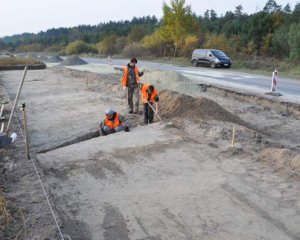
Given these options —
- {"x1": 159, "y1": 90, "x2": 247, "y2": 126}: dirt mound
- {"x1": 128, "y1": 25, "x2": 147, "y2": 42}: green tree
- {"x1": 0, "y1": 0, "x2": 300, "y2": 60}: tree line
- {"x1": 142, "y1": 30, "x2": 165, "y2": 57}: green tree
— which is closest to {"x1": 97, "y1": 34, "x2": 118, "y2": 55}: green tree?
{"x1": 0, "y1": 0, "x2": 300, "y2": 60}: tree line

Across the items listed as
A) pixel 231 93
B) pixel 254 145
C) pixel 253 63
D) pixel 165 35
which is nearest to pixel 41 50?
pixel 165 35

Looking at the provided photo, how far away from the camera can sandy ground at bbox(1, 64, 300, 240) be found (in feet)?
15.0

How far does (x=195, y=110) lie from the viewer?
33.2ft

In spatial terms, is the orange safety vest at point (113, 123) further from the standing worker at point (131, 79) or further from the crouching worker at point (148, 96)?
the standing worker at point (131, 79)

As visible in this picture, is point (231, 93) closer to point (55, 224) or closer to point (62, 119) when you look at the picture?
point (62, 119)

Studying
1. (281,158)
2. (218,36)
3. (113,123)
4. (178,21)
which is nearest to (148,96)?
(113,123)

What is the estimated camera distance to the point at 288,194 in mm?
5344

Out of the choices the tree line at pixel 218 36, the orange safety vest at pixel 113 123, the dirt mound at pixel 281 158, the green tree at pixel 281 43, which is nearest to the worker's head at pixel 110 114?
the orange safety vest at pixel 113 123

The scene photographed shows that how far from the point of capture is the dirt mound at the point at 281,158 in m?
6.34

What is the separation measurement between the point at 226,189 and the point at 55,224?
273 centimetres

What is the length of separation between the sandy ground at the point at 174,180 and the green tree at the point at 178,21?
104 feet

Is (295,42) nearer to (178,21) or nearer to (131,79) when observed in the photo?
(178,21)

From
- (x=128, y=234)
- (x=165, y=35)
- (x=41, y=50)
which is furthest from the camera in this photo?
(x=41, y=50)

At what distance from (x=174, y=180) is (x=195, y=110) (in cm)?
447
